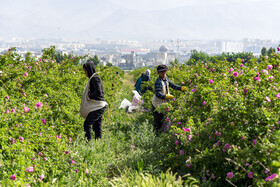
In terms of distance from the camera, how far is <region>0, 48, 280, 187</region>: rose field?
2.63 meters

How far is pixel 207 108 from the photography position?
3.98 meters

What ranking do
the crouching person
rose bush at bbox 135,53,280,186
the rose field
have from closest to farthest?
rose bush at bbox 135,53,280,186
the rose field
the crouching person

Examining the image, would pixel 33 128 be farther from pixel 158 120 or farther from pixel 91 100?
pixel 158 120

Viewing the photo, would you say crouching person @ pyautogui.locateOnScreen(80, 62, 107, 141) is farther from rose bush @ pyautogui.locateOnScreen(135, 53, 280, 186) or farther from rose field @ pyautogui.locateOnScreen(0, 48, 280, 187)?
rose bush @ pyautogui.locateOnScreen(135, 53, 280, 186)

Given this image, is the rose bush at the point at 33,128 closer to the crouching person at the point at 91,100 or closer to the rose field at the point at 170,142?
the rose field at the point at 170,142

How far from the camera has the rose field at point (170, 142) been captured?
2.63m

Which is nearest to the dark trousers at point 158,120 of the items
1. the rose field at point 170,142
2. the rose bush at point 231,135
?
the rose field at point 170,142

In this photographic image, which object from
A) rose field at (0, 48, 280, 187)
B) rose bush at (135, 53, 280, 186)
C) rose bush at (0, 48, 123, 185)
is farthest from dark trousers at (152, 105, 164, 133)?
rose bush at (0, 48, 123, 185)

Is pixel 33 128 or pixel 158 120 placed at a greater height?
pixel 33 128

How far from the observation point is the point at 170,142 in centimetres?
376

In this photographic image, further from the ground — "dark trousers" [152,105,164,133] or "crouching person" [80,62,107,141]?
"crouching person" [80,62,107,141]

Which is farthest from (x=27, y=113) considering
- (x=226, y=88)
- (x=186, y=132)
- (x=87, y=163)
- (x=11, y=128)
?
(x=226, y=88)

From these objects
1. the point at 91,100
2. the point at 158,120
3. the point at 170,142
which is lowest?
the point at 158,120

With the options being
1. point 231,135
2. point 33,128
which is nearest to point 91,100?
point 33,128
